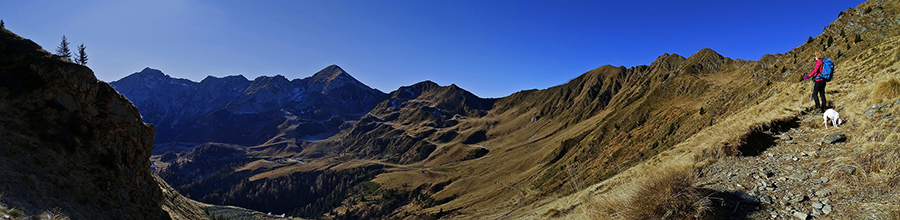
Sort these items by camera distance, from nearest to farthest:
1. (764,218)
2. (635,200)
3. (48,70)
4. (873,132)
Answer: (764,218), (635,200), (873,132), (48,70)

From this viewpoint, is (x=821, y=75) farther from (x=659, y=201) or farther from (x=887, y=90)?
(x=659, y=201)

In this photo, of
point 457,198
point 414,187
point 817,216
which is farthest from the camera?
point 414,187

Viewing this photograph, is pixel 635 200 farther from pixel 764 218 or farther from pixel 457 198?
pixel 457 198

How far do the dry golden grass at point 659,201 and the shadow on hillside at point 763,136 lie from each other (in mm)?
3952

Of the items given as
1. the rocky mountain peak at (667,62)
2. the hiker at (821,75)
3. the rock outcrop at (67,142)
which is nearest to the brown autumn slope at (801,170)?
the hiker at (821,75)

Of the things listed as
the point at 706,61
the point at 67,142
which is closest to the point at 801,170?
the point at 67,142

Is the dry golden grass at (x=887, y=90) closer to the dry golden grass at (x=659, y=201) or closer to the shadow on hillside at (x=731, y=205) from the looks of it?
the shadow on hillside at (x=731, y=205)

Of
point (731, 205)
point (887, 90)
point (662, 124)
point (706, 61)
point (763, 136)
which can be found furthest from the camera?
point (706, 61)

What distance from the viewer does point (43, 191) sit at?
38.7 ft

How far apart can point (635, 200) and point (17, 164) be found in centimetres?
1946

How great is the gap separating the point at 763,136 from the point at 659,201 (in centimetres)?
695

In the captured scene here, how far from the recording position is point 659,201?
6930 mm

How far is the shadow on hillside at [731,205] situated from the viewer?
265 inches

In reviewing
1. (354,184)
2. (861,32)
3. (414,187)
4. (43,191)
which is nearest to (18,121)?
(43,191)
